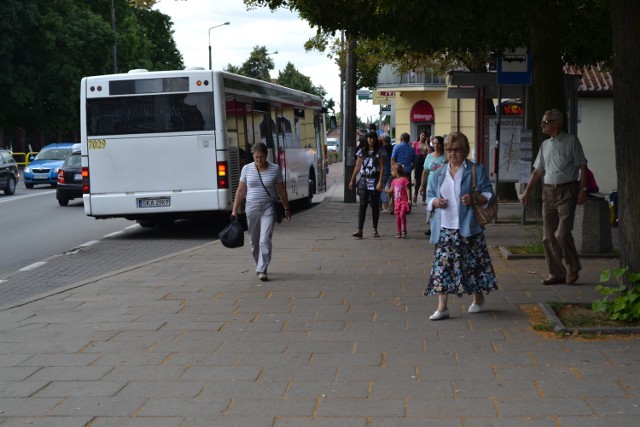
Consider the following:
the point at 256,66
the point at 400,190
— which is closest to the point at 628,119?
the point at 400,190

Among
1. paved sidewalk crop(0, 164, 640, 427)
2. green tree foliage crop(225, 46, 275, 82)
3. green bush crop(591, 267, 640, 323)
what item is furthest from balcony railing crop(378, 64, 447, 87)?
green tree foliage crop(225, 46, 275, 82)

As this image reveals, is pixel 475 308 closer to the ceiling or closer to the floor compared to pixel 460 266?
closer to the floor

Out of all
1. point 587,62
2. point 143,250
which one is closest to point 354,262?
point 143,250

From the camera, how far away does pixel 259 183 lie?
1205cm

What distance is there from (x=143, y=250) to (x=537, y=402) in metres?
11.3

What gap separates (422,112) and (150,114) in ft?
130

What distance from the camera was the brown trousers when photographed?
10641 mm

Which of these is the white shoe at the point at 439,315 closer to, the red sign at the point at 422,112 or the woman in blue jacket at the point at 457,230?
the woman in blue jacket at the point at 457,230

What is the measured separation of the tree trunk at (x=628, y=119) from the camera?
27.7ft

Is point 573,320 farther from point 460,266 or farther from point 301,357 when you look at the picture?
point 301,357

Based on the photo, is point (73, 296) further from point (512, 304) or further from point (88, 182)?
point (88, 182)

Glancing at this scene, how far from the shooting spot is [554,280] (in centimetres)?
1080

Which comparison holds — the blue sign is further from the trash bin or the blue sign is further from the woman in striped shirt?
the woman in striped shirt

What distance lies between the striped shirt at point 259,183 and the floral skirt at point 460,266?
3575mm
